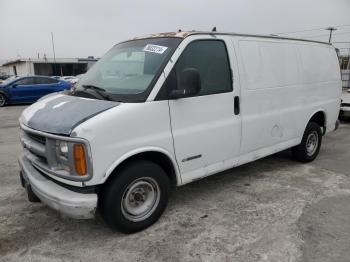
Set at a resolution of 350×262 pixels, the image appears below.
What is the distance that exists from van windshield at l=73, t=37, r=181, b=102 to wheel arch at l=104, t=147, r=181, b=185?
0.53 meters

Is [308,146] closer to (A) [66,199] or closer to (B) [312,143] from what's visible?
(B) [312,143]

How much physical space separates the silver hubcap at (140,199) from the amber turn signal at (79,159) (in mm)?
519

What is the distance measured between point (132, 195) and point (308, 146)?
12.3 ft

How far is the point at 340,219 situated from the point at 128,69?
2.96 metres

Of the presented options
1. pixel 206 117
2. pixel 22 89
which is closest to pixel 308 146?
pixel 206 117

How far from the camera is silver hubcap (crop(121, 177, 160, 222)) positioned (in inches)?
136

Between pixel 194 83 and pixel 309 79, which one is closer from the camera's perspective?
pixel 194 83

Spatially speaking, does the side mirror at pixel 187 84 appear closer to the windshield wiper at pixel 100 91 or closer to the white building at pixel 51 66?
the windshield wiper at pixel 100 91

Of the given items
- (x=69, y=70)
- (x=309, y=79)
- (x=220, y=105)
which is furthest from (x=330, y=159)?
(x=69, y=70)

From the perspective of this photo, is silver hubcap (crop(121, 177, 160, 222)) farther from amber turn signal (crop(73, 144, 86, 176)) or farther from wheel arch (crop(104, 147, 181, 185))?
amber turn signal (crop(73, 144, 86, 176))

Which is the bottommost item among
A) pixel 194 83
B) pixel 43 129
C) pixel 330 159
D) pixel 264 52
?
pixel 330 159

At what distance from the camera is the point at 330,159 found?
630 centimetres

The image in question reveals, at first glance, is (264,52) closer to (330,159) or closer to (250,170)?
(250,170)

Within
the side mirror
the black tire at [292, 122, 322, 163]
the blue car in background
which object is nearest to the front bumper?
the side mirror
